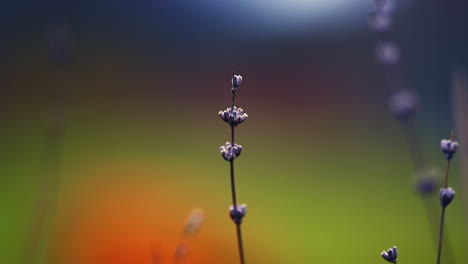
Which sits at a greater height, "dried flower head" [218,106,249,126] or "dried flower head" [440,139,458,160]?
"dried flower head" [218,106,249,126]

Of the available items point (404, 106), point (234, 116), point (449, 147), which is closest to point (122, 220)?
point (404, 106)

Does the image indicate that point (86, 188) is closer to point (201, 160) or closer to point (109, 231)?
point (109, 231)

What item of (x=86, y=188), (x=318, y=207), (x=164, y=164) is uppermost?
(x=164, y=164)

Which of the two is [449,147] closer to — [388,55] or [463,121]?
[463,121]

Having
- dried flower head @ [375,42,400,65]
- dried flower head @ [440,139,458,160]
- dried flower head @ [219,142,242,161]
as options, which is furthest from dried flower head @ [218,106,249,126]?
dried flower head @ [375,42,400,65]

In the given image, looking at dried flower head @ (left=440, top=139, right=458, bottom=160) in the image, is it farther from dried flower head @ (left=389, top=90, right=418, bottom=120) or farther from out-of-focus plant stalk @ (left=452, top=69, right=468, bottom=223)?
dried flower head @ (left=389, top=90, right=418, bottom=120)

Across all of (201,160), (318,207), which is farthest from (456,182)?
(201,160)

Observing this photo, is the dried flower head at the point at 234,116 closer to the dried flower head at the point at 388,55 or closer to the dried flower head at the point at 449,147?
the dried flower head at the point at 449,147

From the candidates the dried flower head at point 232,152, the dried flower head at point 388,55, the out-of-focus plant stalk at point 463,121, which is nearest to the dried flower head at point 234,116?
the dried flower head at point 232,152
